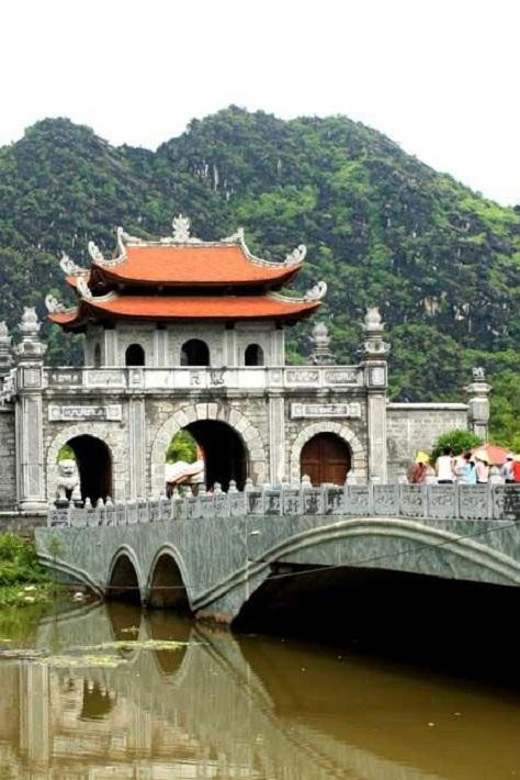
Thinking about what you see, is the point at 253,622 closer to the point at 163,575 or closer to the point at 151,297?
the point at 163,575

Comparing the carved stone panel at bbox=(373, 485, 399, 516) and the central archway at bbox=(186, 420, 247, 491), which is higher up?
the central archway at bbox=(186, 420, 247, 491)

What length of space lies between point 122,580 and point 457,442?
501 inches

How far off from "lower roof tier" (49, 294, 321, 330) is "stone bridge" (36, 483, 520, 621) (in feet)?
24.3

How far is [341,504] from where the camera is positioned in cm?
2945

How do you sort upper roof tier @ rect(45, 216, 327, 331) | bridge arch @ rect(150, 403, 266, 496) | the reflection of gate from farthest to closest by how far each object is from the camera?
the reflection of gate
upper roof tier @ rect(45, 216, 327, 331)
bridge arch @ rect(150, 403, 266, 496)

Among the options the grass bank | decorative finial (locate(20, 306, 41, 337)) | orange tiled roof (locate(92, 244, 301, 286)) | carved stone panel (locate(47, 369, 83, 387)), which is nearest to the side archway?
the grass bank

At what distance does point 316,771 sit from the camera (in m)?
22.3

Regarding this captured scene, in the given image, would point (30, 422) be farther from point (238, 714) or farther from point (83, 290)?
point (238, 714)

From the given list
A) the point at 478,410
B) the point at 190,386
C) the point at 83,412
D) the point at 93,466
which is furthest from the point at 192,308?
the point at 478,410

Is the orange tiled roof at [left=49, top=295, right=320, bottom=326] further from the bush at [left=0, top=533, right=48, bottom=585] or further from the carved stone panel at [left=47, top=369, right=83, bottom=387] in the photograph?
the bush at [left=0, top=533, right=48, bottom=585]

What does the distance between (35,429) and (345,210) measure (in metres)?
57.6

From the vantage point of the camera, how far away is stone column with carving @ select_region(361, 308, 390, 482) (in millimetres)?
52688

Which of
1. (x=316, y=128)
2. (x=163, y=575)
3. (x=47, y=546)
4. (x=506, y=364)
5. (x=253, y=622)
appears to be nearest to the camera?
(x=253, y=622)

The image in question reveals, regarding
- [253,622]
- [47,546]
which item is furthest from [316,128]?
[253,622]
